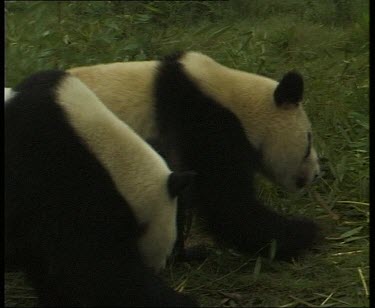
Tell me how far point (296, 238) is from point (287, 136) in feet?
1.58

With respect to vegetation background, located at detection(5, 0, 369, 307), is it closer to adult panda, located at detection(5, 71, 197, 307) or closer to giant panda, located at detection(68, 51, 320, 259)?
giant panda, located at detection(68, 51, 320, 259)

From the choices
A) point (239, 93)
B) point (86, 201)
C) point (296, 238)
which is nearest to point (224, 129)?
point (239, 93)

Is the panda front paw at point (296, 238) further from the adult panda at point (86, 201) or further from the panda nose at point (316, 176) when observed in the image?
the adult panda at point (86, 201)

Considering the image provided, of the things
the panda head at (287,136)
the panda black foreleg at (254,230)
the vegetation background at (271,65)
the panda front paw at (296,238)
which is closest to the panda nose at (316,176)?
the panda head at (287,136)

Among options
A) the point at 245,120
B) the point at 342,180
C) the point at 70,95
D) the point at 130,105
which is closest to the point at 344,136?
the point at 342,180

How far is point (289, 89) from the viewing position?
3.70m

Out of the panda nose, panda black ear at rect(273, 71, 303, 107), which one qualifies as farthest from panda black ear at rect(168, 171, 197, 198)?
the panda nose

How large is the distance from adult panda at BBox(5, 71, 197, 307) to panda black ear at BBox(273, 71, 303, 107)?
2.87 ft

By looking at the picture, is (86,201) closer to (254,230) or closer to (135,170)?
(135,170)

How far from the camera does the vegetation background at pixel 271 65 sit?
11.2ft

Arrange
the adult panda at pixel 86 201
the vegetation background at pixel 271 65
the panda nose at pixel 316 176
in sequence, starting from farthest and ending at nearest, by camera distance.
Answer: the panda nose at pixel 316 176, the vegetation background at pixel 271 65, the adult panda at pixel 86 201

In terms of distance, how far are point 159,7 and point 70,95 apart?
9.90 ft

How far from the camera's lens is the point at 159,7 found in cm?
600

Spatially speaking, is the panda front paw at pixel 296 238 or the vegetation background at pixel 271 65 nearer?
the vegetation background at pixel 271 65
